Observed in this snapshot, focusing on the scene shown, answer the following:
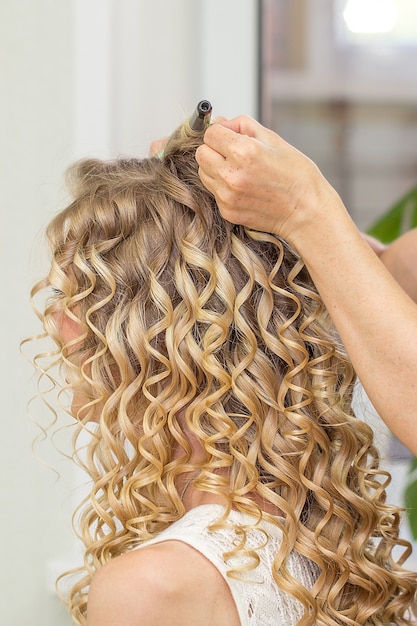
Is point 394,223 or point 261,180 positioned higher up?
point 261,180

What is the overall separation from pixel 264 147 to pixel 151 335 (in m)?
0.26

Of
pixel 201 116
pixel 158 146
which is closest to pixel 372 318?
pixel 201 116

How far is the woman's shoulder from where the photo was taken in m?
0.81

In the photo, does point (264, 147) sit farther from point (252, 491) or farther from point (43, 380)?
point (43, 380)

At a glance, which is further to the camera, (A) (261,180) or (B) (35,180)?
(B) (35,180)

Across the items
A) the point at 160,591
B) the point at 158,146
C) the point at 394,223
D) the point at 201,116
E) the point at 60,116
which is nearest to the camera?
the point at 160,591

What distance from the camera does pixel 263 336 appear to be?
964 millimetres

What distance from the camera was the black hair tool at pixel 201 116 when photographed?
2.96 ft

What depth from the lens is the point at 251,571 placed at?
89 centimetres

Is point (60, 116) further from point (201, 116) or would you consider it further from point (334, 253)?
point (334, 253)

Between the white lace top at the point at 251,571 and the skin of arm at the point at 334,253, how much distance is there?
0.20 m

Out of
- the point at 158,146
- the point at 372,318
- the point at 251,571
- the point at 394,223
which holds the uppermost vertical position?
the point at 158,146

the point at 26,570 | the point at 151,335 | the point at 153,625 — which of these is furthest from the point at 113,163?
the point at 26,570

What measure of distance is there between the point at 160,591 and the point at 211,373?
9.7 inches
